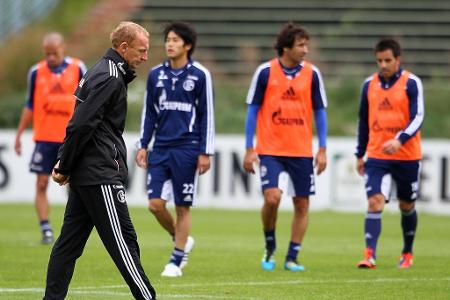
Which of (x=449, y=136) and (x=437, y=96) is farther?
(x=437, y=96)

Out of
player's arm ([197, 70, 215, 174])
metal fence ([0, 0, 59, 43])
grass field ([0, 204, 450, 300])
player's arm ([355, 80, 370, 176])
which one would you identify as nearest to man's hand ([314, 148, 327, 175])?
player's arm ([355, 80, 370, 176])

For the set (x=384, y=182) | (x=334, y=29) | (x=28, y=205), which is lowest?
(x=28, y=205)

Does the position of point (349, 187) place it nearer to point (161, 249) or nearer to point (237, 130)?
point (237, 130)

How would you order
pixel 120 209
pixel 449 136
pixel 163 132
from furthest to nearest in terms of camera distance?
1. pixel 449 136
2. pixel 163 132
3. pixel 120 209

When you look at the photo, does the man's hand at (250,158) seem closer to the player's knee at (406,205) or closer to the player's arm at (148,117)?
the player's arm at (148,117)

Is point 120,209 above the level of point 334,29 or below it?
below

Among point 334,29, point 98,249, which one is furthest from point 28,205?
point 334,29

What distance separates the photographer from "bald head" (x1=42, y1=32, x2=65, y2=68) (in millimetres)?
15062

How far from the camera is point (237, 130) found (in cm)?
2641

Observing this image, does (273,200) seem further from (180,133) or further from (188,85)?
(188,85)

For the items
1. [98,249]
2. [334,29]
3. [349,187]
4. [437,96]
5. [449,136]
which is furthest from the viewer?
[334,29]

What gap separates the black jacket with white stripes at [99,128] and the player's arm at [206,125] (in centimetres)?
325

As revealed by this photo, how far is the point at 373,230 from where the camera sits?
12.4 meters

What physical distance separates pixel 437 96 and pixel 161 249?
608 inches
